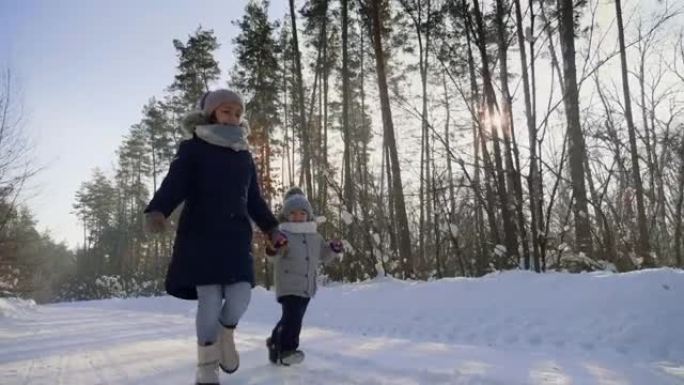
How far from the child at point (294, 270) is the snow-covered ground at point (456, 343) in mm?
169

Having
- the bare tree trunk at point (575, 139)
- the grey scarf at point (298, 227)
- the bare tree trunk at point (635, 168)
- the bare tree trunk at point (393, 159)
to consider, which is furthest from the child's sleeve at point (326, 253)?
the bare tree trunk at point (393, 159)

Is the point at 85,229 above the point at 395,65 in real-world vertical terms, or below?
below

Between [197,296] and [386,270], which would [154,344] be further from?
[386,270]

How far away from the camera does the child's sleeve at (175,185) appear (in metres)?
2.97

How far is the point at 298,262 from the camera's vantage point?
3.95m

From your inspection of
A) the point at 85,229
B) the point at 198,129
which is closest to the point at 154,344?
the point at 198,129

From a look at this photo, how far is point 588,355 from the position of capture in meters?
4.36

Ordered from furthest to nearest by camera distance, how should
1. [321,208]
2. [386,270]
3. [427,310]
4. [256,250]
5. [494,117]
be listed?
[256,250] < [321,208] < [386,270] < [494,117] < [427,310]

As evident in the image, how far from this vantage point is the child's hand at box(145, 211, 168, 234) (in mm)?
2904

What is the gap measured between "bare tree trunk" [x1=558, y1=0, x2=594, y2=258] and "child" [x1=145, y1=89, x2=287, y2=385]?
6760mm

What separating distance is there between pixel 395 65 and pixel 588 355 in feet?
67.4

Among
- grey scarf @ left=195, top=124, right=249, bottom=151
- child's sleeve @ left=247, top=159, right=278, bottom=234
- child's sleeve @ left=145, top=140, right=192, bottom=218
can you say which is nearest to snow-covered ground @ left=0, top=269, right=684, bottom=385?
child's sleeve @ left=247, top=159, right=278, bottom=234

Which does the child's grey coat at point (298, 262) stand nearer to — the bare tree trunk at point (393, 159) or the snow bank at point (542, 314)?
the snow bank at point (542, 314)

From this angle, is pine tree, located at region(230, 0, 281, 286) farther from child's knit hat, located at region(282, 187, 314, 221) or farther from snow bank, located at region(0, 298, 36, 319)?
child's knit hat, located at region(282, 187, 314, 221)
